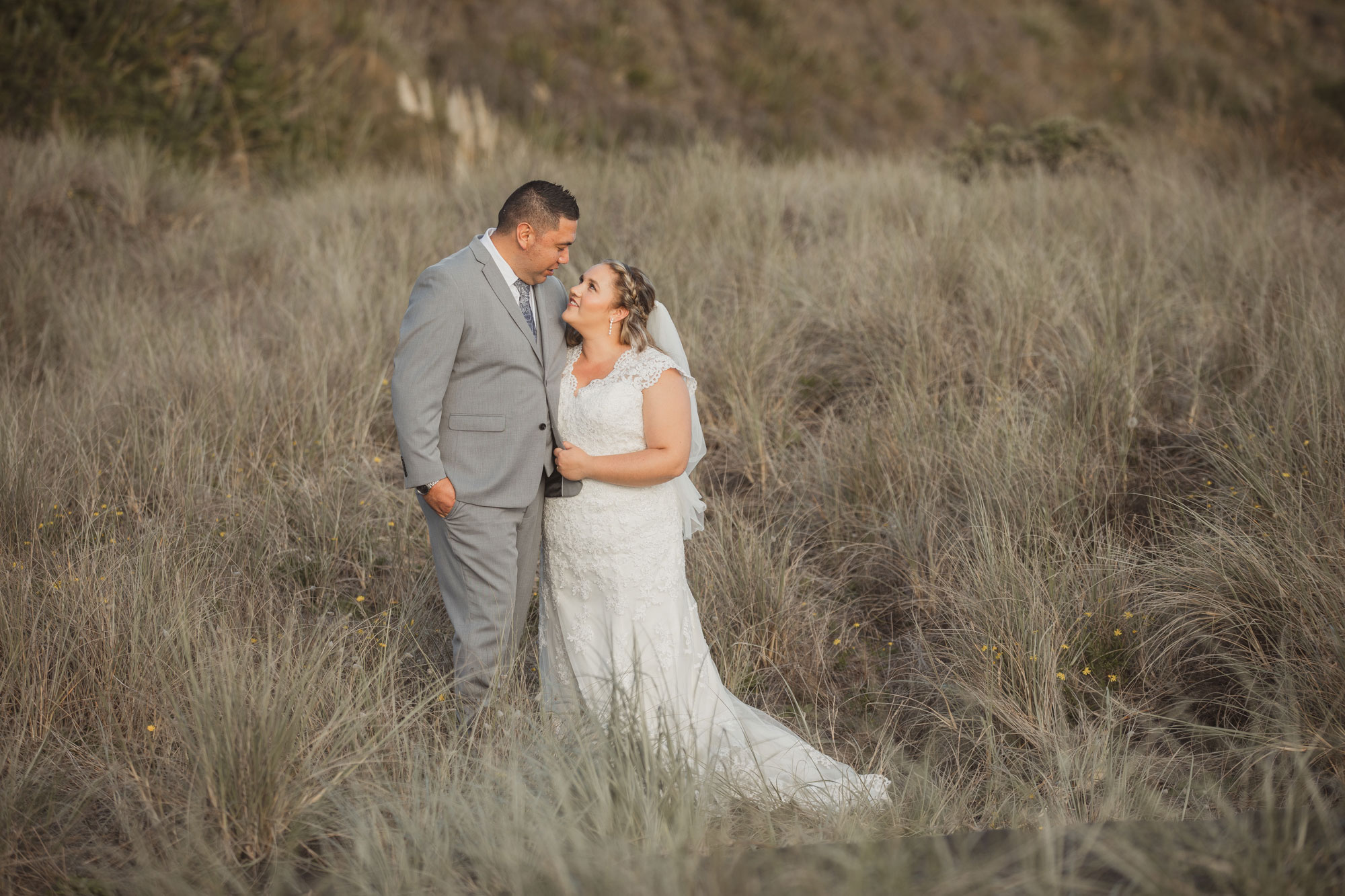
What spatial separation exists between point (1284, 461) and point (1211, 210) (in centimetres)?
433

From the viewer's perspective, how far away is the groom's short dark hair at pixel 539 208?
140 inches

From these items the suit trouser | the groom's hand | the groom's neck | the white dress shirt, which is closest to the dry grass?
the suit trouser

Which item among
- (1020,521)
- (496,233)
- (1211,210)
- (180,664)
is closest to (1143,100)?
(1211,210)

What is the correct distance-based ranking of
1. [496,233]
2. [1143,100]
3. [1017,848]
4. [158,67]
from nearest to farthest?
[1017,848], [496,233], [158,67], [1143,100]

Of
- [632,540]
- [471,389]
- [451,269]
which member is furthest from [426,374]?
[632,540]

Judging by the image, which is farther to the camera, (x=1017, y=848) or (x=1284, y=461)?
(x=1284, y=461)

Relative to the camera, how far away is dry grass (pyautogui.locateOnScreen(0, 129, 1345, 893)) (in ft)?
8.58

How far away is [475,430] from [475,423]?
27mm

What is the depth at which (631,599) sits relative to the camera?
11.9 feet

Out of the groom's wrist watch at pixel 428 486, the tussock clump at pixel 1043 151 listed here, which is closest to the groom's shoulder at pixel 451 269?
the groom's wrist watch at pixel 428 486

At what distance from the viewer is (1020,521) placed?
4492 mm

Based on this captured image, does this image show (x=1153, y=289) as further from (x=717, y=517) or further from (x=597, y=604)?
(x=597, y=604)

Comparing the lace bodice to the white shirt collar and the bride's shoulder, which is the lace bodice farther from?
the white shirt collar

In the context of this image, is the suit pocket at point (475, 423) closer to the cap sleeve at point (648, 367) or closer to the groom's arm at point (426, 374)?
the groom's arm at point (426, 374)
